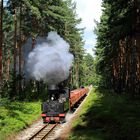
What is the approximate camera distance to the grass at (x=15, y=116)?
61.6 ft

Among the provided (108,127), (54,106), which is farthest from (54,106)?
(108,127)

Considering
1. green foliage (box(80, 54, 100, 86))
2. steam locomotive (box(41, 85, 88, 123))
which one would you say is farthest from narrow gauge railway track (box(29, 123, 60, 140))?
green foliage (box(80, 54, 100, 86))

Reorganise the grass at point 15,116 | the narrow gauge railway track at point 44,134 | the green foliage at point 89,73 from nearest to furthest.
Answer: the narrow gauge railway track at point 44,134
the grass at point 15,116
the green foliage at point 89,73

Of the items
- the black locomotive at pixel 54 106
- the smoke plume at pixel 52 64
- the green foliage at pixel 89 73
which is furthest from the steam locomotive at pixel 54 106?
the green foliage at pixel 89 73

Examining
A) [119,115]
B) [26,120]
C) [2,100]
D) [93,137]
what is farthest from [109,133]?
[2,100]

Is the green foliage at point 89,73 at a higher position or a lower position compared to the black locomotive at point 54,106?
higher

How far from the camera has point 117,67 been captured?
184ft

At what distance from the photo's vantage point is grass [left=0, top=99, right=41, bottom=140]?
61.6 ft

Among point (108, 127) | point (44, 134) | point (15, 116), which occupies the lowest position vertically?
point (44, 134)

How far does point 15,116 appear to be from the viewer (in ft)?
75.0

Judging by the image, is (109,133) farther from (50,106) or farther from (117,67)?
(117,67)

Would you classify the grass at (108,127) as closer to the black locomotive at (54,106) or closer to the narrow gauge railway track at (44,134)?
the narrow gauge railway track at (44,134)

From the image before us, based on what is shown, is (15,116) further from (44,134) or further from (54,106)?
(44,134)

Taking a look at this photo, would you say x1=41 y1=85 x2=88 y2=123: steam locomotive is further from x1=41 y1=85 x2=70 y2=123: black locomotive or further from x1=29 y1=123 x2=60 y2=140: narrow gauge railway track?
x1=29 y1=123 x2=60 y2=140: narrow gauge railway track
